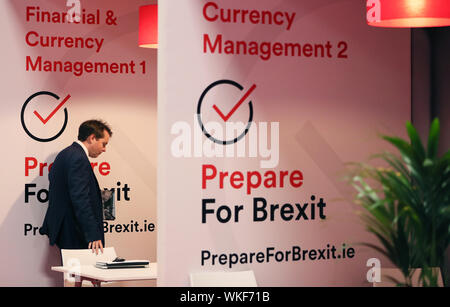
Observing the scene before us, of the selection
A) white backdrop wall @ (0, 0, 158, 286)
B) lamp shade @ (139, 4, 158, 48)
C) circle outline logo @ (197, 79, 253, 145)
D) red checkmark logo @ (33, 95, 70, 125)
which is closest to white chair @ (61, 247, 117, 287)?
white backdrop wall @ (0, 0, 158, 286)

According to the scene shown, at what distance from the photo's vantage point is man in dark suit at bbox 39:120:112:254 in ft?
24.0

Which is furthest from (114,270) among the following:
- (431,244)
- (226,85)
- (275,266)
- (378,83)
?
(431,244)

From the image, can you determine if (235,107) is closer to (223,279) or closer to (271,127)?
(271,127)

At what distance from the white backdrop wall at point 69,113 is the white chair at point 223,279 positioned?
3.02 metres

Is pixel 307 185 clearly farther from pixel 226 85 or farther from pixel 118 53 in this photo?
pixel 118 53

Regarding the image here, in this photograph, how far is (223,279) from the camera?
5.15 metres

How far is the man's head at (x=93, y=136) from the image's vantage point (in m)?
7.55

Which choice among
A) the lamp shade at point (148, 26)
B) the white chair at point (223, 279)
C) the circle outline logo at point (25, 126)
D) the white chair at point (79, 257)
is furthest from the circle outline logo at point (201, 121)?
the circle outline logo at point (25, 126)

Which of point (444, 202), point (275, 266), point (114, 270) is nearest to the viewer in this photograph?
point (444, 202)

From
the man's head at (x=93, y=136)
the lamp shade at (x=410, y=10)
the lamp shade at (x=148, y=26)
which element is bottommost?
the man's head at (x=93, y=136)

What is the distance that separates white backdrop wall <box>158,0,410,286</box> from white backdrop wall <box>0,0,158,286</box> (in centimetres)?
283

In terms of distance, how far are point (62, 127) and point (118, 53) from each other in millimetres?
960

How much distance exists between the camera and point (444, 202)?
11.8ft

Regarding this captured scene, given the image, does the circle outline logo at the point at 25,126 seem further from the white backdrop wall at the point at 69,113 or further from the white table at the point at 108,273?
the white table at the point at 108,273
